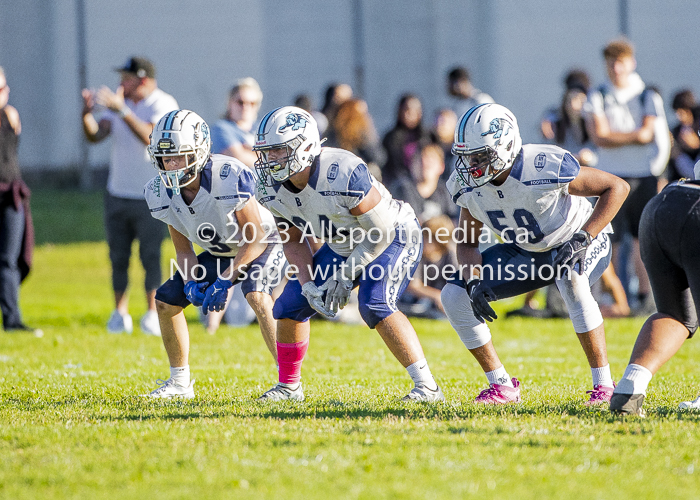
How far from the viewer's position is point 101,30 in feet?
69.9

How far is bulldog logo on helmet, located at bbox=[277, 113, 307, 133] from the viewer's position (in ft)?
17.1

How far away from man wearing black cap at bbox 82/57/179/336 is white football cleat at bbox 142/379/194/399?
3.43 meters

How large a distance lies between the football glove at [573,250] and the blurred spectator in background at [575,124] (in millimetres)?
4869

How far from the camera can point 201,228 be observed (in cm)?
582

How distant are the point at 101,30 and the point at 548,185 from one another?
59.6 ft

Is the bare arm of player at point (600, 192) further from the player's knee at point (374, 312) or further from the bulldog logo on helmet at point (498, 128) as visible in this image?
the player's knee at point (374, 312)

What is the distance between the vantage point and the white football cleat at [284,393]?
5598mm

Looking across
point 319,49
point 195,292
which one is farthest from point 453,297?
point 319,49

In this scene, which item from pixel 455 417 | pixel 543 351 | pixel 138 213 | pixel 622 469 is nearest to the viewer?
pixel 622 469

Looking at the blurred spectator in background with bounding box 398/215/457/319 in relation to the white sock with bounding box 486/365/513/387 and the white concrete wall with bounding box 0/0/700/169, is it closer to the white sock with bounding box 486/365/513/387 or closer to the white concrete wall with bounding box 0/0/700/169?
the white sock with bounding box 486/365/513/387

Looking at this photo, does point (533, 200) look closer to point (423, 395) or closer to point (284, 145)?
point (423, 395)

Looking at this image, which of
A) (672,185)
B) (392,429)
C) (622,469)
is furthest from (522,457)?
(672,185)

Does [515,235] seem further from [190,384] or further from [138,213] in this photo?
[138,213]

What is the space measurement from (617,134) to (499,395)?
4.95 metres
